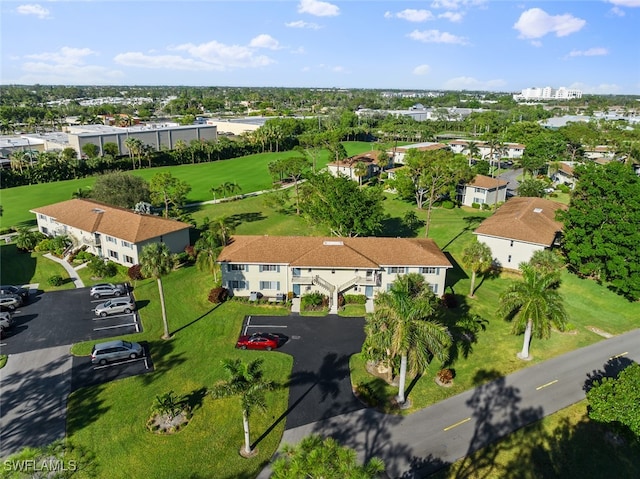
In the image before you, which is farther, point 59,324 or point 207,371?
point 59,324

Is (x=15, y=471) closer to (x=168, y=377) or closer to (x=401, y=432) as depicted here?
(x=168, y=377)

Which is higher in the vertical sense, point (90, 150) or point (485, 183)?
A: point (90, 150)

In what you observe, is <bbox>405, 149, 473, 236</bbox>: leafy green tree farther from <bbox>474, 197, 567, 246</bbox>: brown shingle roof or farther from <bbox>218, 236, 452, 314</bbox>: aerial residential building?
<bbox>218, 236, 452, 314</bbox>: aerial residential building

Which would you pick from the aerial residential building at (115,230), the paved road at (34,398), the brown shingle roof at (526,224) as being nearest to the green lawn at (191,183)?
the aerial residential building at (115,230)

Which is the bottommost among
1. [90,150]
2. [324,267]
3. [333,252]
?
[324,267]

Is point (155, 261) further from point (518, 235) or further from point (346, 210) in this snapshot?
point (518, 235)

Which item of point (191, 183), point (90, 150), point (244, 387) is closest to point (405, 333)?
point (244, 387)
